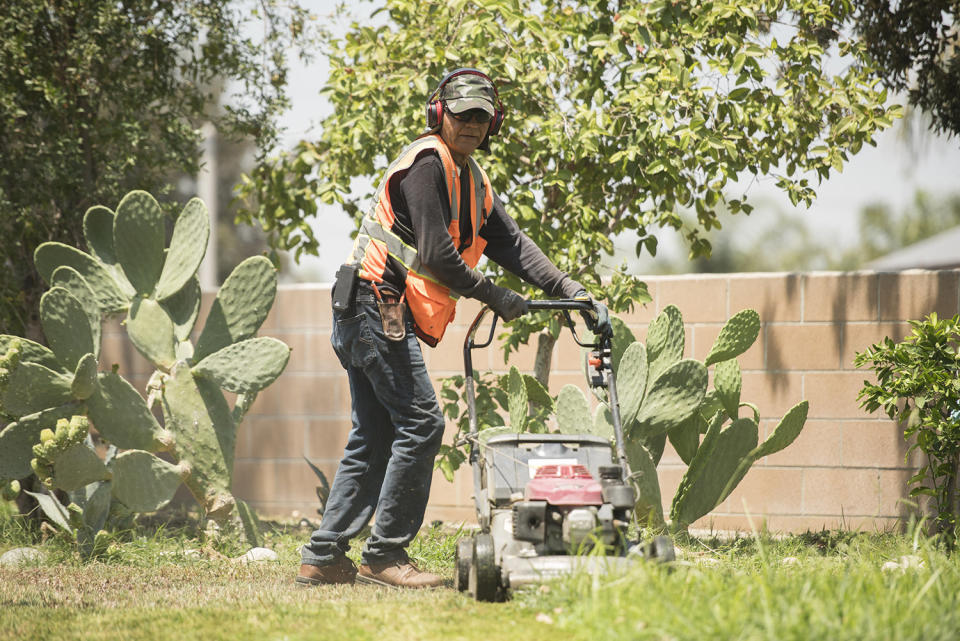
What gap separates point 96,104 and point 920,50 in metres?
4.84

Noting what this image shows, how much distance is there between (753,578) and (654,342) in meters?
1.96

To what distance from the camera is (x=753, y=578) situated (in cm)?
309

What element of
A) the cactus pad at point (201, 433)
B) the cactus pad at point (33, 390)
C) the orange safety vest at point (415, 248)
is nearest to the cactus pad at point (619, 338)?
the orange safety vest at point (415, 248)

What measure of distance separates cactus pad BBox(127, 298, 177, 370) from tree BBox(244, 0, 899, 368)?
110cm

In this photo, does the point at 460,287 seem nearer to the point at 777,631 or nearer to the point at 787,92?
the point at 777,631

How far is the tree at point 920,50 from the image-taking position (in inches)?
223

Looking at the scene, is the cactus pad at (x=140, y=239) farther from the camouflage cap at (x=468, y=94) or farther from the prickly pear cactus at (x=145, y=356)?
the camouflage cap at (x=468, y=94)

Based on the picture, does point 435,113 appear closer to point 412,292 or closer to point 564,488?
point 412,292

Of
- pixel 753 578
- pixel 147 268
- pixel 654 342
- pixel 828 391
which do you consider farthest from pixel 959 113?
pixel 147 268

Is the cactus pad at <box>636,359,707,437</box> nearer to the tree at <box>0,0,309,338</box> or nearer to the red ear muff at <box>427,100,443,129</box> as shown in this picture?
the red ear muff at <box>427,100,443,129</box>

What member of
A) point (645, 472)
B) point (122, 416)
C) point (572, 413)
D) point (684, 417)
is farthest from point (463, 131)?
point (122, 416)

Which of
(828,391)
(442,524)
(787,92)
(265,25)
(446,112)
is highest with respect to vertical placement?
(265,25)

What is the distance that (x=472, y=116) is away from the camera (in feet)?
12.2

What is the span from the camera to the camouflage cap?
3.69 metres
